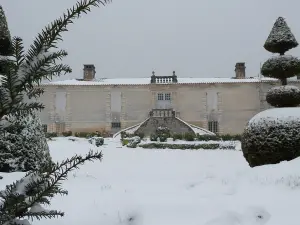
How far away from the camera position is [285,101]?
870 centimetres

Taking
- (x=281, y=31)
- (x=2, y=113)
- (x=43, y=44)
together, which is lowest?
Answer: (x=2, y=113)

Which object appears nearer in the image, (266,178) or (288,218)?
(288,218)

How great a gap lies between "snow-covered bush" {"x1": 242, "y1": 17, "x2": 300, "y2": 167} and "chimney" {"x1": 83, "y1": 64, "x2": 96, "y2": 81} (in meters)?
29.5

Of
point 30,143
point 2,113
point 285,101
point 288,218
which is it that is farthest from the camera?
point 285,101

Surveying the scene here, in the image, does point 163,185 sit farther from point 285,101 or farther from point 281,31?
point 281,31

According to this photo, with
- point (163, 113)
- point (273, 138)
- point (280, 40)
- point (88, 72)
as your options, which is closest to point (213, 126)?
point (163, 113)

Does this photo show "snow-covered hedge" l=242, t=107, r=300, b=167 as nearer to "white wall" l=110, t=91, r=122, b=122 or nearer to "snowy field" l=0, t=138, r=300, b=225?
"snowy field" l=0, t=138, r=300, b=225

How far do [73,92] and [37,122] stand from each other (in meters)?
29.1

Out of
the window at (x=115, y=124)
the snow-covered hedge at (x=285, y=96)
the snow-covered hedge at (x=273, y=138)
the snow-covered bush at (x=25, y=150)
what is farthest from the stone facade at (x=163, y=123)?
the snow-covered bush at (x=25, y=150)

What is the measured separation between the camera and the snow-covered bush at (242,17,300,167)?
7.40 metres

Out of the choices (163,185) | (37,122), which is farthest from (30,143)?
(163,185)

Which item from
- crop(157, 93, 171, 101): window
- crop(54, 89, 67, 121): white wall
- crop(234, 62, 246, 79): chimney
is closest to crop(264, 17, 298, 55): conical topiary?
crop(157, 93, 171, 101): window

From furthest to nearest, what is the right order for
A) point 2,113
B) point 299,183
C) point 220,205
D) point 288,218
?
point 299,183 < point 220,205 < point 288,218 < point 2,113

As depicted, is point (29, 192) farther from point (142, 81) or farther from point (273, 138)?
point (142, 81)
